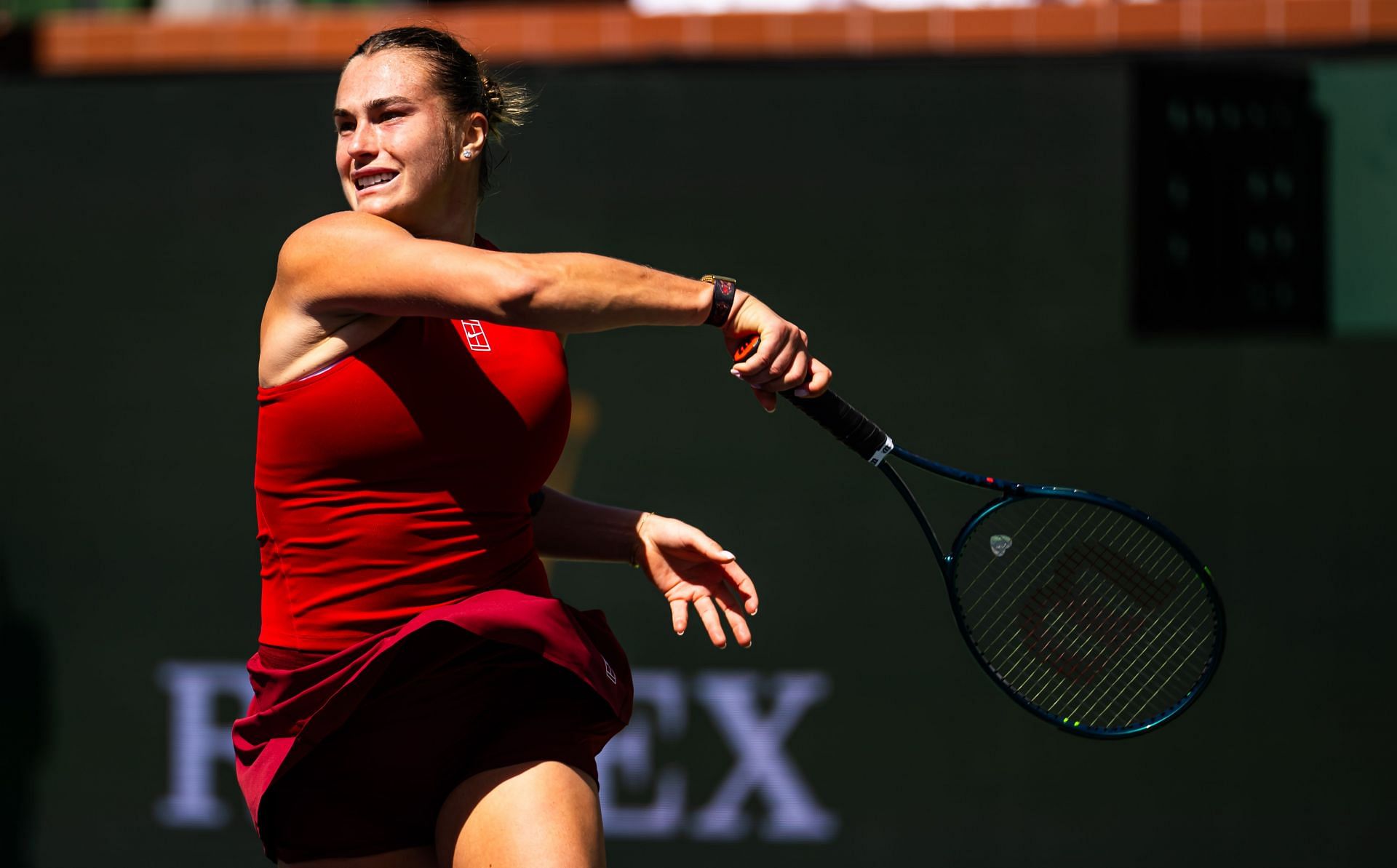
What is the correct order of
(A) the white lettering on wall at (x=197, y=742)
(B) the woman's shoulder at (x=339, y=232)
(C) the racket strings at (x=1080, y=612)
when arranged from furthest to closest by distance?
1. (A) the white lettering on wall at (x=197, y=742)
2. (C) the racket strings at (x=1080, y=612)
3. (B) the woman's shoulder at (x=339, y=232)

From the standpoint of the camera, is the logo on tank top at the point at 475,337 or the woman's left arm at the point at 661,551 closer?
the logo on tank top at the point at 475,337

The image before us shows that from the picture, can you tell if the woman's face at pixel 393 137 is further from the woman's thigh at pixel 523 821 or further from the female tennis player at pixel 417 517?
the woman's thigh at pixel 523 821

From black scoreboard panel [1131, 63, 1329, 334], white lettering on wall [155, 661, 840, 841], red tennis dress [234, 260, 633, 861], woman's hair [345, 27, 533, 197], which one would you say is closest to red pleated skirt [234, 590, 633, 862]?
red tennis dress [234, 260, 633, 861]

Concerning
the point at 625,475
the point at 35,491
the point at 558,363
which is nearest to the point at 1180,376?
the point at 625,475

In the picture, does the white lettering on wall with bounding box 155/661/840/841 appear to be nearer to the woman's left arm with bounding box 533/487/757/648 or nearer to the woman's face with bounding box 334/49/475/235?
the woman's left arm with bounding box 533/487/757/648

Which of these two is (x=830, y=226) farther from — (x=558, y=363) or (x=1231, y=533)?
(x=558, y=363)

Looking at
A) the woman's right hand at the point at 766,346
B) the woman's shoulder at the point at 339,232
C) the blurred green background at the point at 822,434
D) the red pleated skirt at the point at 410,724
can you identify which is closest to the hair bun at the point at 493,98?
the woman's shoulder at the point at 339,232

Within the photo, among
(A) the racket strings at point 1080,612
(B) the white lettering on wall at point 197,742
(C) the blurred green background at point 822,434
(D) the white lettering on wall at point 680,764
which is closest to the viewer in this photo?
(A) the racket strings at point 1080,612

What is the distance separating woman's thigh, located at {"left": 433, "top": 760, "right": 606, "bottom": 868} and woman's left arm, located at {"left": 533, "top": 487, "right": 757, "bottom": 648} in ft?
1.00

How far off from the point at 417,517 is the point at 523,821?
16.0 inches

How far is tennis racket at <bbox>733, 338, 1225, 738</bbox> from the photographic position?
90.0 inches

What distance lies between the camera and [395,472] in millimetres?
1993

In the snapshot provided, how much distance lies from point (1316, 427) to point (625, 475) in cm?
189

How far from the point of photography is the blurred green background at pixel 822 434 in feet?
13.8
